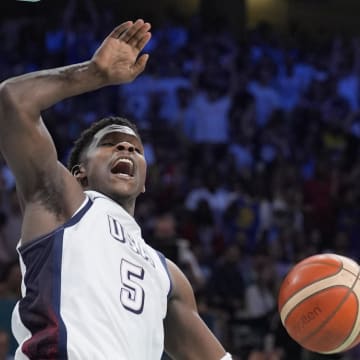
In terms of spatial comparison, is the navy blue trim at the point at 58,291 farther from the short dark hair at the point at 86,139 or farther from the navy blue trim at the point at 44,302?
the short dark hair at the point at 86,139

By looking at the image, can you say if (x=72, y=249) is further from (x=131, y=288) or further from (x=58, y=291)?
(x=131, y=288)

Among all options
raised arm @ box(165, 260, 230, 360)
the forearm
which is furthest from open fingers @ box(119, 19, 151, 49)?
raised arm @ box(165, 260, 230, 360)

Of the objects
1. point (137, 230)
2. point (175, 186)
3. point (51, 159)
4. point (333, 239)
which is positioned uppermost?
point (51, 159)

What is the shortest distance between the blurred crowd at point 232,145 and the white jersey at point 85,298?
4087 mm

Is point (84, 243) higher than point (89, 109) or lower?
higher

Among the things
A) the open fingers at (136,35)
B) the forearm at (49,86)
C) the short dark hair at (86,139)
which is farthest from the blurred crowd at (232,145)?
the forearm at (49,86)

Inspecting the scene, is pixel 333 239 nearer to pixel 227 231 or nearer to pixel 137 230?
pixel 227 231

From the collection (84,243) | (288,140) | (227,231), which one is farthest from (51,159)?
(288,140)

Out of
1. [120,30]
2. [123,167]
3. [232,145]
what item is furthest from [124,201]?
[232,145]

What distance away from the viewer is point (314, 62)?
43.0 ft

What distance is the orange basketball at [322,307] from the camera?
3.85 meters

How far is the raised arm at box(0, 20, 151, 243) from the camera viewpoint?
304 centimetres

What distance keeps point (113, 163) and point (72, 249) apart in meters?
0.48

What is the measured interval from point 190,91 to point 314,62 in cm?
269
